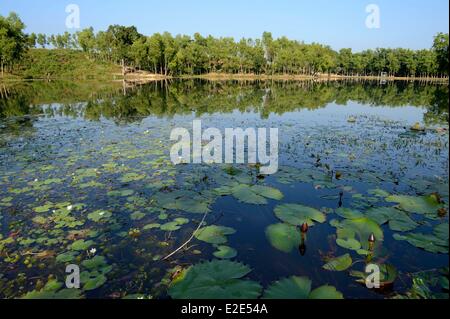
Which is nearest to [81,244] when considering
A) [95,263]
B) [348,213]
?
[95,263]

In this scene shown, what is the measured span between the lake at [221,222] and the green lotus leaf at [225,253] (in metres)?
0.04

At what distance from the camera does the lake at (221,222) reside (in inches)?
190

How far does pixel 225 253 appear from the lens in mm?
5625

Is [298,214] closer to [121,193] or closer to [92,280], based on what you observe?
[92,280]

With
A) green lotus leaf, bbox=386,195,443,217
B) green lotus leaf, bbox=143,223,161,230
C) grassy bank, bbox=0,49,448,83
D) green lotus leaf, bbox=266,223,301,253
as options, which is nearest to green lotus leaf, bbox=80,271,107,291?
green lotus leaf, bbox=143,223,161,230

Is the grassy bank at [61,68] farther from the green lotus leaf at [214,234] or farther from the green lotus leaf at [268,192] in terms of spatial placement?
the green lotus leaf at [214,234]

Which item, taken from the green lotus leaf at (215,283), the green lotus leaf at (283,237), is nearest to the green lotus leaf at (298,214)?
the green lotus leaf at (283,237)

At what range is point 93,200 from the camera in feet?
25.8

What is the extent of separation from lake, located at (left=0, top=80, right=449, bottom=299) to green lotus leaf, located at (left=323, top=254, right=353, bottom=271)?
3cm

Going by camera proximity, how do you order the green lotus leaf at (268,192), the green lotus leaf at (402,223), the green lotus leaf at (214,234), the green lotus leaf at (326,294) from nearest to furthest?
the green lotus leaf at (326,294), the green lotus leaf at (214,234), the green lotus leaf at (402,223), the green lotus leaf at (268,192)

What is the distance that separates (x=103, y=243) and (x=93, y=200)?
2257 mm

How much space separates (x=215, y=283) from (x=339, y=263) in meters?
2.32
